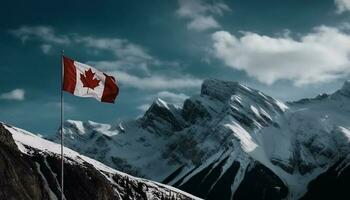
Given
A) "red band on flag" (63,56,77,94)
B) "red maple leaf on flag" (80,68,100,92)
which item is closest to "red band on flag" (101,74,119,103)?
"red maple leaf on flag" (80,68,100,92)

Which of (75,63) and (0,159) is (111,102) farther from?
(0,159)

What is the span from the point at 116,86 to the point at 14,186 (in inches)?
5025

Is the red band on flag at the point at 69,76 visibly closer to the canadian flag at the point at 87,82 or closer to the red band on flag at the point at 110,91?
the canadian flag at the point at 87,82

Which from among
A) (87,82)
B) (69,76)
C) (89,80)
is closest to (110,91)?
(89,80)

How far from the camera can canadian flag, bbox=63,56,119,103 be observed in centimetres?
6838

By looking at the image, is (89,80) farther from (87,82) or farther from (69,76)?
(69,76)

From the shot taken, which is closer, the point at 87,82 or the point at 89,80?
the point at 87,82

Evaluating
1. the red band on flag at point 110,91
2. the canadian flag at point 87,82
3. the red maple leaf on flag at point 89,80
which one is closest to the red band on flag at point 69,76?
the canadian flag at point 87,82

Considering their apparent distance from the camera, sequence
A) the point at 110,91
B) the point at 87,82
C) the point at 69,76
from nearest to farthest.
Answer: the point at 69,76, the point at 87,82, the point at 110,91

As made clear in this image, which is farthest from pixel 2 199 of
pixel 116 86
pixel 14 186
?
pixel 116 86

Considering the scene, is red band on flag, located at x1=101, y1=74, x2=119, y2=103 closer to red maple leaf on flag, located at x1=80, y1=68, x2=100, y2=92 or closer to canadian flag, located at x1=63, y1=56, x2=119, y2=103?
canadian flag, located at x1=63, y1=56, x2=119, y2=103

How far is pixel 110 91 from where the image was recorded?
71688mm

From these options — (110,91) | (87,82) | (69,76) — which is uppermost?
(69,76)

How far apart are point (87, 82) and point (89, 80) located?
35cm
